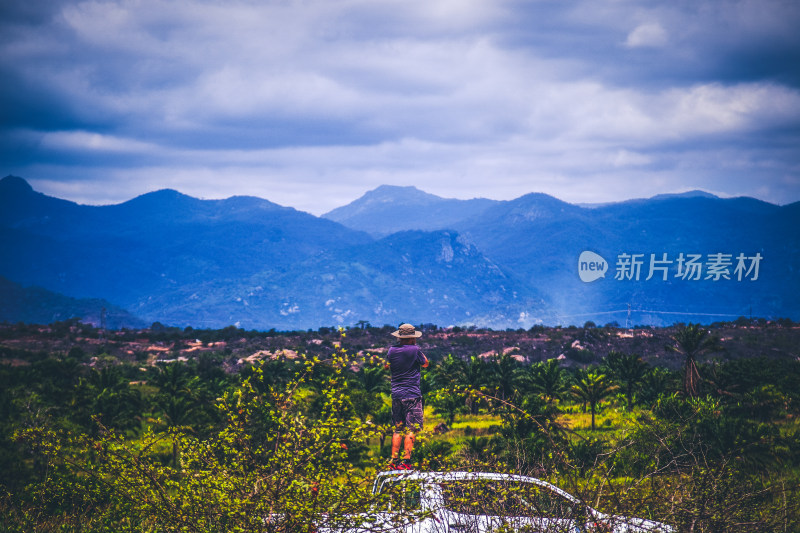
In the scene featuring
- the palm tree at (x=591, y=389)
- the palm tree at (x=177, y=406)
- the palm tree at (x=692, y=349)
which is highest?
the palm tree at (x=692, y=349)

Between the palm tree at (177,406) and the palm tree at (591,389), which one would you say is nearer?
Result: the palm tree at (177,406)

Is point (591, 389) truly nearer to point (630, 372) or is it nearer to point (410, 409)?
point (630, 372)

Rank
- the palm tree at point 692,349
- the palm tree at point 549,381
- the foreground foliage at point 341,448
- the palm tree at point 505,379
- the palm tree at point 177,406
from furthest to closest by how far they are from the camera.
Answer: the palm tree at point 505,379
the palm tree at point 549,381
the palm tree at point 692,349
the palm tree at point 177,406
the foreground foliage at point 341,448

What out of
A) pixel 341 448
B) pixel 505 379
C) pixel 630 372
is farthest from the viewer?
pixel 505 379

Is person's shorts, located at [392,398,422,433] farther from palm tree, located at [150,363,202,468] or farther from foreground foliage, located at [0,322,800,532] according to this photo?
palm tree, located at [150,363,202,468]

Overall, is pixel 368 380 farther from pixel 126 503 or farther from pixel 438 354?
pixel 438 354

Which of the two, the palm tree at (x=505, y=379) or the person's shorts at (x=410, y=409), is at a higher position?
the person's shorts at (x=410, y=409)

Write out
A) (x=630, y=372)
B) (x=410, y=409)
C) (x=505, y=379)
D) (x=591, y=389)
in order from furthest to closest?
(x=505, y=379) < (x=630, y=372) < (x=591, y=389) < (x=410, y=409)

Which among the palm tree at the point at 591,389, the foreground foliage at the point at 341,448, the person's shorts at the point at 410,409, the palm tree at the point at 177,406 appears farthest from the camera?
the palm tree at the point at 591,389

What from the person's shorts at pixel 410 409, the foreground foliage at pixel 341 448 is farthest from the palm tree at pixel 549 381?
the person's shorts at pixel 410 409

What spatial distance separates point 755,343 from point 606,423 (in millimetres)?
39744

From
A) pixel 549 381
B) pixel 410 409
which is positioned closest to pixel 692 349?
pixel 549 381

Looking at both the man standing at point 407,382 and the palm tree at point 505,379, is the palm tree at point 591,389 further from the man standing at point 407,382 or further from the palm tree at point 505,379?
the man standing at point 407,382

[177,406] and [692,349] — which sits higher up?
[692,349]
